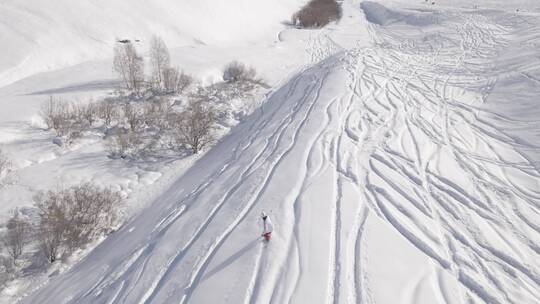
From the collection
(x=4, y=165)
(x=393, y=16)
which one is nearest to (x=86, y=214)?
(x=4, y=165)


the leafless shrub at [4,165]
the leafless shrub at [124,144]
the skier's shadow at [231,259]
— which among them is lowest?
the leafless shrub at [4,165]

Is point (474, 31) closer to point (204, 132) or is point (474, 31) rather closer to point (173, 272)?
point (204, 132)

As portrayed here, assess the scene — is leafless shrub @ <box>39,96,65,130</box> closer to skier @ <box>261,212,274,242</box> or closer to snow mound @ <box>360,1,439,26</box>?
skier @ <box>261,212,274,242</box>

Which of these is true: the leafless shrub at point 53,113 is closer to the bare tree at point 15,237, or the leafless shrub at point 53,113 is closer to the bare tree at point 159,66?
the bare tree at point 159,66

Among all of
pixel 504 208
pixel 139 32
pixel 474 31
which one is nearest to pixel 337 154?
pixel 504 208

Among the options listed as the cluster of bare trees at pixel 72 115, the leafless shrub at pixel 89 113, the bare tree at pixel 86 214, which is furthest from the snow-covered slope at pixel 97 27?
the bare tree at pixel 86 214

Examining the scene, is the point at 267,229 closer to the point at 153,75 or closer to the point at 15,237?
the point at 15,237
